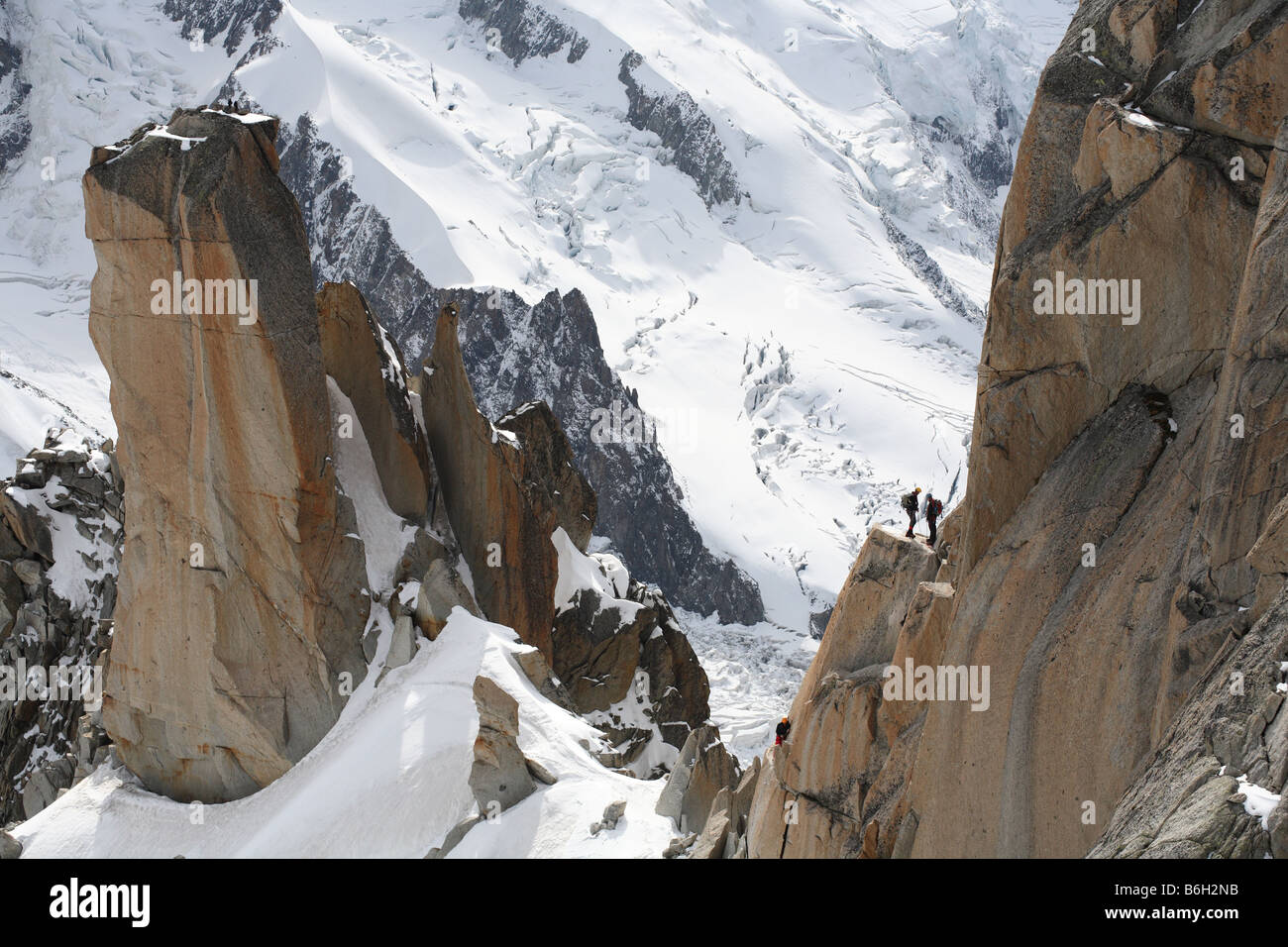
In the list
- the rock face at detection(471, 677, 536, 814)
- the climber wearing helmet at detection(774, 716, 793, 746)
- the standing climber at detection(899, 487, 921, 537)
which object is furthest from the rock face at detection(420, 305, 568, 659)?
the climber wearing helmet at detection(774, 716, 793, 746)

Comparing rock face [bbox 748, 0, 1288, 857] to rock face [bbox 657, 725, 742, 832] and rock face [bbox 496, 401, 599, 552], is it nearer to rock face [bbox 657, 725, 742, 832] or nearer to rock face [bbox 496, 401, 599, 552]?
rock face [bbox 657, 725, 742, 832]

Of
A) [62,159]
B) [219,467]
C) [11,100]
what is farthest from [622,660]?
[11,100]

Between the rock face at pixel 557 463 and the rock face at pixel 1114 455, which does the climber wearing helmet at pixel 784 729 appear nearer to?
the rock face at pixel 1114 455

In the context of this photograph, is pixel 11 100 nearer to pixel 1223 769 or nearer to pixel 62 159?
pixel 62 159

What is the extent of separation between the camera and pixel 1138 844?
9430 mm

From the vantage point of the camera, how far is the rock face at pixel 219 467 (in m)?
24.9

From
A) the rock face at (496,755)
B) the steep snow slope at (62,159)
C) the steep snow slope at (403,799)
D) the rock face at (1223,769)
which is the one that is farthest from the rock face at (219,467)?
the steep snow slope at (62,159)

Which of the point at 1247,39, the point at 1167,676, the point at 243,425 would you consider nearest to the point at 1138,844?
the point at 1167,676

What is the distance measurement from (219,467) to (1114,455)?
56.7 ft

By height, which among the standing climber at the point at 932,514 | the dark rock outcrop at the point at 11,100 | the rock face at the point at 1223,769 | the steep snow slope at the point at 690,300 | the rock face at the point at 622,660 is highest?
the dark rock outcrop at the point at 11,100

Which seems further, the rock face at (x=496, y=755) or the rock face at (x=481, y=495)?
the rock face at (x=481, y=495)

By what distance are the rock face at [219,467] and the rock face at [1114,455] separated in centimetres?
1383

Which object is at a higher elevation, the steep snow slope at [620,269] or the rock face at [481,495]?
the steep snow slope at [620,269]

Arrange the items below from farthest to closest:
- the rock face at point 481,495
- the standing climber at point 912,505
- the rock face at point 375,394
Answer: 1. the rock face at point 481,495
2. the rock face at point 375,394
3. the standing climber at point 912,505
